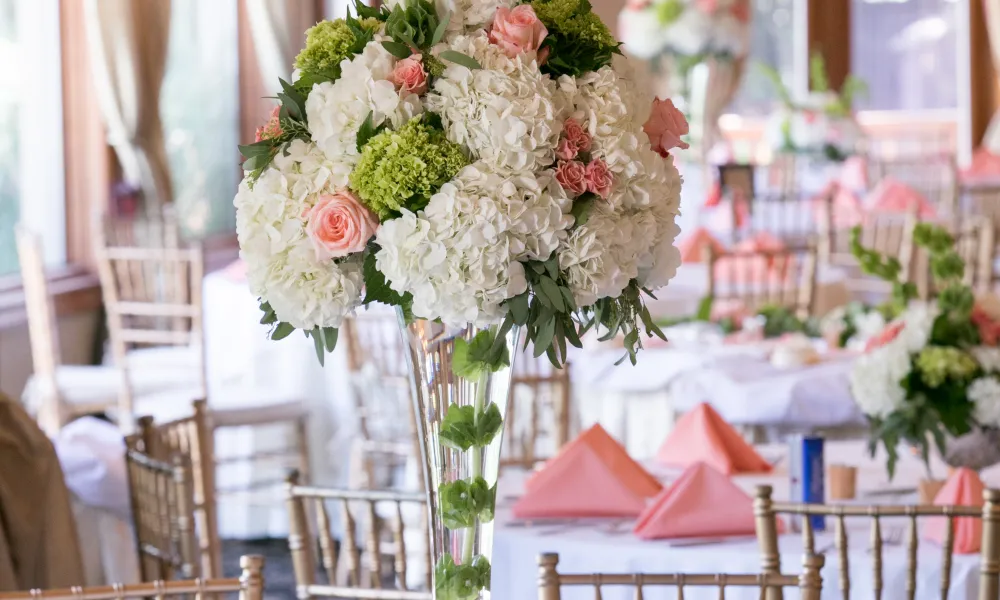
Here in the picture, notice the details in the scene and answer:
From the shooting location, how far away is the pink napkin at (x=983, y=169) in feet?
31.3

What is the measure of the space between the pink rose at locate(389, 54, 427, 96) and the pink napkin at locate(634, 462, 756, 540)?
1152 millimetres

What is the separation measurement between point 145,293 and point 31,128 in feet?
3.18

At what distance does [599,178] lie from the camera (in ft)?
4.47

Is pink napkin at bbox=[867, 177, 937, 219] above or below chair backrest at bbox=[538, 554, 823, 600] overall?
above

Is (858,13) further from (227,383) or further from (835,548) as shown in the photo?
(835,548)

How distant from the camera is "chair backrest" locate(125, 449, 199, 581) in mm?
2518

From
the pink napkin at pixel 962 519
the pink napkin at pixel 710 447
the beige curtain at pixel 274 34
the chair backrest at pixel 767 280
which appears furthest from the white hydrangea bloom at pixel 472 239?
the beige curtain at pixel 274 34

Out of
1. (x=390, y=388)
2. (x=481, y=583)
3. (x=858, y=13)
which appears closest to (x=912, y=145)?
(x=858, y=13)

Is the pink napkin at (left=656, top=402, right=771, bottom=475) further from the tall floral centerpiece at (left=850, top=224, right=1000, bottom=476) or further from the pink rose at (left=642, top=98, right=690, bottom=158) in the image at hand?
the pink rose at (left=642, top=98, right=690, bottom=158)

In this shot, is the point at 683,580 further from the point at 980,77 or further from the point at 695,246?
the point at 980,77

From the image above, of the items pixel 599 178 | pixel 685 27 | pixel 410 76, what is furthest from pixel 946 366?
pixel 685 27

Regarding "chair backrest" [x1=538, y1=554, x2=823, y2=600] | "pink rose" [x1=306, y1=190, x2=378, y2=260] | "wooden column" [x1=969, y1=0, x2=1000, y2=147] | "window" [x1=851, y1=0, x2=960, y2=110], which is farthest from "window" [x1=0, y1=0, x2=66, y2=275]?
"wooden column" [x1=969, y1=0, x2=1000, y2=147]

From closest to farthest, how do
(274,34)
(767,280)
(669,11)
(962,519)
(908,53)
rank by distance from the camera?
(962,519)
(767,280)
(669,11)
(274,34)
(908,53)

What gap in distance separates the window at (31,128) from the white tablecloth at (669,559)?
3868 mm
